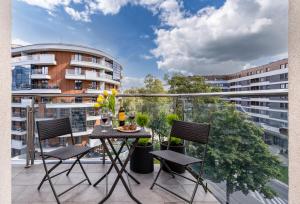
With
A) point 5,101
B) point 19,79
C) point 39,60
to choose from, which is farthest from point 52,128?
point 39,60

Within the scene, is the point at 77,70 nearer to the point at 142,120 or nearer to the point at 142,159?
the point at 142,120

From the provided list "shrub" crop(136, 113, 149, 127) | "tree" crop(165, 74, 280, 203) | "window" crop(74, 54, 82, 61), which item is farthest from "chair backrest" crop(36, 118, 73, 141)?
"window" crop(74, 54, 82, 61)

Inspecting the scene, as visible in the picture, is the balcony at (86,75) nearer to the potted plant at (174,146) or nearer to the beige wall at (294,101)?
the potted plant at (174,146)

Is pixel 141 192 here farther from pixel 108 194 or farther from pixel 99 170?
pixel 99 170

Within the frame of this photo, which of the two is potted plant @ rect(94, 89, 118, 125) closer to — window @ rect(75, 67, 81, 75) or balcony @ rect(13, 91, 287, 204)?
balcony @ rect(13, 91, 287, 204)

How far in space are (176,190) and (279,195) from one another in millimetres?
1142

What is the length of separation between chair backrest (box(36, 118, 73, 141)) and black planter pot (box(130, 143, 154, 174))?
112 centimetres

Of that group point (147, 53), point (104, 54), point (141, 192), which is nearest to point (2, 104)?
point (141, 192)

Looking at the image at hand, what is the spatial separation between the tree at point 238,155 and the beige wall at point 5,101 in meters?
2.09

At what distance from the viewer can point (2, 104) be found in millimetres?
792

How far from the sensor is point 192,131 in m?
2.38

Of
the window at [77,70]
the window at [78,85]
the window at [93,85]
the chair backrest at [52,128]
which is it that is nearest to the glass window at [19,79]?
the chair backrest at [52,128]

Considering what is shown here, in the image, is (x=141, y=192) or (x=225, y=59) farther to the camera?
(x=225, y=59)

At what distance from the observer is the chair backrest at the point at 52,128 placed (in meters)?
2.22
